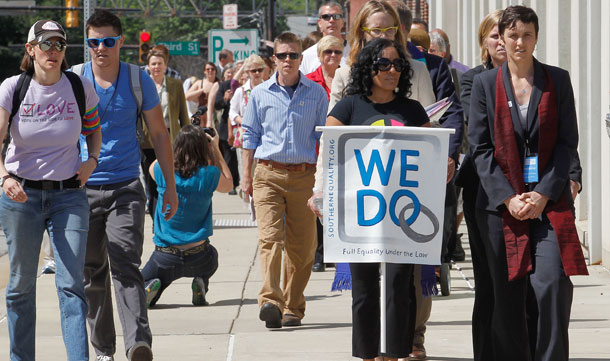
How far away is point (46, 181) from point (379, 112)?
69.3 inches

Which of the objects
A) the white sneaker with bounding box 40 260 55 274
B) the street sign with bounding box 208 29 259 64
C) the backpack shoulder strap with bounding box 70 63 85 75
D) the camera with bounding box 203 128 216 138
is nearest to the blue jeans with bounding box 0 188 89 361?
the backpack shoulder strap with bounding box 70 63 85 75

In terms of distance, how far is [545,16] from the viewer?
14133 mm

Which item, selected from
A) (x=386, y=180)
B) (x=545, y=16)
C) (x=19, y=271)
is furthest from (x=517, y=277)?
(x=545, y=16)

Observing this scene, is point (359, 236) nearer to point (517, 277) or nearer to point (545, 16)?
point (517, 277)

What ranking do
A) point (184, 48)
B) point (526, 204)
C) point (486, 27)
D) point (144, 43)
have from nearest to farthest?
point (526, 204), point (486, 27), point (144, 43), point (184, 48)

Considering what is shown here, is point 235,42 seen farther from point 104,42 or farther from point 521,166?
point 521,166

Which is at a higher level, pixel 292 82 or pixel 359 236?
pixel 292 82

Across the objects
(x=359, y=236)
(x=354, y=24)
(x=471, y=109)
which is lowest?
(x=359, y=236)

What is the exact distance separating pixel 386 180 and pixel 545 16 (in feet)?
27.2

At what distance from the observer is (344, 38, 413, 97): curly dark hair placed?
6637mm

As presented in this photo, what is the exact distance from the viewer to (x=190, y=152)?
31.8ft

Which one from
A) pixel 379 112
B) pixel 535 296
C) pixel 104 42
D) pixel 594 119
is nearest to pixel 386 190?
pixel 379 112

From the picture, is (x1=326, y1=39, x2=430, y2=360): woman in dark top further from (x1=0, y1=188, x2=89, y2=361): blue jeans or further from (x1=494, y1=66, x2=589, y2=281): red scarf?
(x1=0, y1=188, x2=89, y2=361): blue jeans

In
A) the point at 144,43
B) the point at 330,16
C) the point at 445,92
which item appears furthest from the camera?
the point at 144,43
